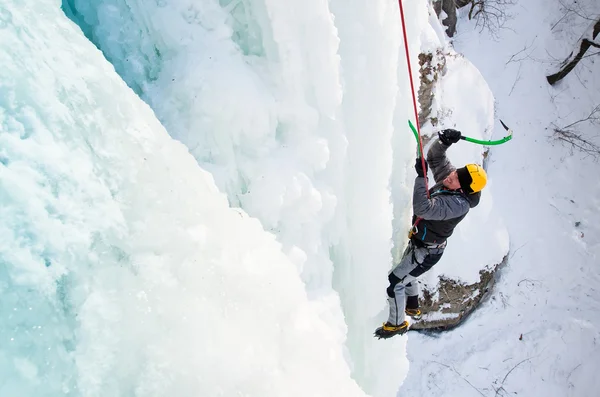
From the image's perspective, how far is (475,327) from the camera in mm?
5176

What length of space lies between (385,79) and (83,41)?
1.60m

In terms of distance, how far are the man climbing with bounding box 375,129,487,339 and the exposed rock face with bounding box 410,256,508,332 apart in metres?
1.72

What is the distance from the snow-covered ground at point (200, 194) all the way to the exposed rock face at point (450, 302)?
1.82 meters

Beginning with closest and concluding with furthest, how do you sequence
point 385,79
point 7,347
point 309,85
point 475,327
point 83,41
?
A: point 7,347 → point 83,41 → point 309,85 → point 385,79 → point 475,327

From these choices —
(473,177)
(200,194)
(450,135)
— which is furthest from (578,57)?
(200,194)

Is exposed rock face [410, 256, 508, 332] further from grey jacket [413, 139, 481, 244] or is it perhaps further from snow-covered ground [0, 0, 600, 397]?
grey jacket [413, 139, 481, 244]

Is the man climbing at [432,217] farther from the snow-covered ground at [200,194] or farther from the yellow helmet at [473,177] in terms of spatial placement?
the snow-covered ground at [200,194]

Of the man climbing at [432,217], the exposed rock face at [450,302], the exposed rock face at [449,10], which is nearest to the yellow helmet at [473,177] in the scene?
the man climbing at [432,217]

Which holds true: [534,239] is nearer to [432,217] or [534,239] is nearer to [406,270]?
[406,270]

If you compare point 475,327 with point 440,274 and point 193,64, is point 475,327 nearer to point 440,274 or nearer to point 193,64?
point 440,274

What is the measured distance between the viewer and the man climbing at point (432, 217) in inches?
98.0

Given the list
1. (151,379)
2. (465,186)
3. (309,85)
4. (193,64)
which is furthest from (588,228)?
(151,379)

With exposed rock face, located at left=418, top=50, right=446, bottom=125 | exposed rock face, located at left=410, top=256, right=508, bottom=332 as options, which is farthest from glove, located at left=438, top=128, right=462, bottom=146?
exposed rock face, located at left=410, top=256, right=508, bottom=332

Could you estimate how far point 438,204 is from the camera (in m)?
2.49
